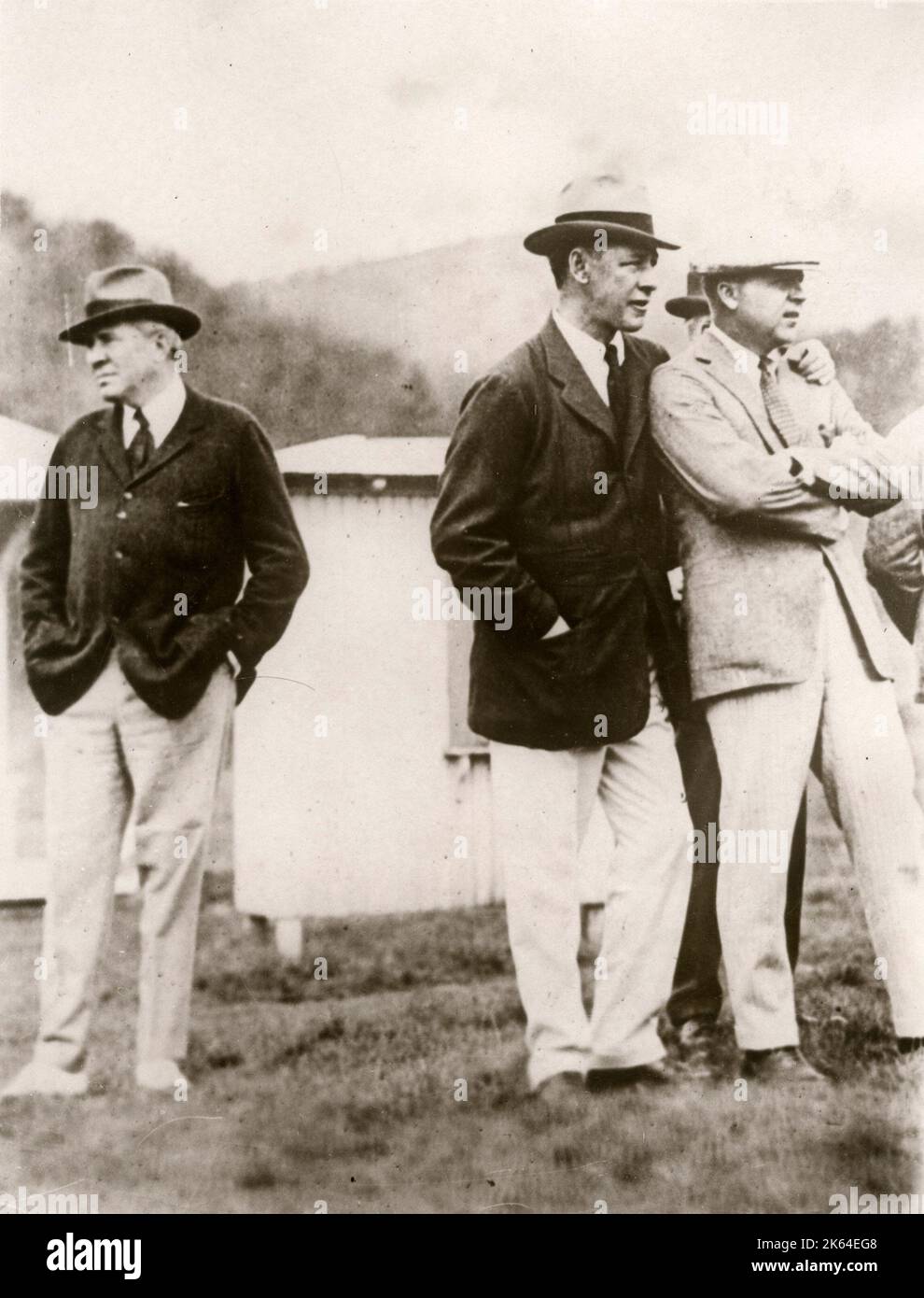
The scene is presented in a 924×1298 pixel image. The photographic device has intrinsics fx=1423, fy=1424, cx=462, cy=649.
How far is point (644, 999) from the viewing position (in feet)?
16.0

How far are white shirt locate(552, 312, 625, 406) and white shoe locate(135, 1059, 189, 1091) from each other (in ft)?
8.96

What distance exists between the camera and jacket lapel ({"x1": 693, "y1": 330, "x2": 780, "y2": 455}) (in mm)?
5004

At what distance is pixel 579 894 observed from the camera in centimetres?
485

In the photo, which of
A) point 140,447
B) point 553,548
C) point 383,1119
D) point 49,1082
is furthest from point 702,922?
point 140,447

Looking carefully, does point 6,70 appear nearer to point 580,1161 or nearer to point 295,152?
point 295,152

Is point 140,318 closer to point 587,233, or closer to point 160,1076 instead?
point 587,233

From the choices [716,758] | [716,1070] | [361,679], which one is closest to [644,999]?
[716,1070]

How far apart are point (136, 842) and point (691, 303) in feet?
9.02

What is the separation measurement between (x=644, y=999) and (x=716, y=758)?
0.87 m

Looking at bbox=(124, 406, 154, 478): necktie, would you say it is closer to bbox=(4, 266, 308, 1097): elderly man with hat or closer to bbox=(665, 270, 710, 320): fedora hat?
bbox=(4, 266, 308, 1097): elderly man with hat

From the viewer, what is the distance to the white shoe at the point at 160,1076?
488 cm

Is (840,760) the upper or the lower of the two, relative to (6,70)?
lower

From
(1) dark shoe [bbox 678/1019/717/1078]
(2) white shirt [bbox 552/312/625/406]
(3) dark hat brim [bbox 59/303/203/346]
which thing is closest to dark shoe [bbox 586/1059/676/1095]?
(1) dark shoe [bbox 678/1019/717/1078]

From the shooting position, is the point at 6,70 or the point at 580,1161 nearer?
the point at 580,1161
